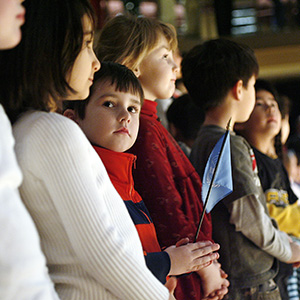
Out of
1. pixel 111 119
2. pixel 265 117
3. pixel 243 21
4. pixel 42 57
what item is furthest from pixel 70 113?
pixel 243 21

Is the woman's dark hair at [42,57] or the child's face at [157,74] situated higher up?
the woman's dark hair at [42,57]

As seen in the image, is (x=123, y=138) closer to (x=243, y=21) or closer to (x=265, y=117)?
(x=265, y=117)

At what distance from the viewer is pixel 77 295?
3.17 feet

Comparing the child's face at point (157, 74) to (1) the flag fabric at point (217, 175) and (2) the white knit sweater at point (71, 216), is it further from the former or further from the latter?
(2) the white knit sweater at point (71, 216)

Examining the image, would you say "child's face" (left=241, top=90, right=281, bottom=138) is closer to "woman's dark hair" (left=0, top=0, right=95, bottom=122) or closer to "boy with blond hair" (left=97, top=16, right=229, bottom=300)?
"boy with blond hair" (left=97, top=16, right=229, bottom=300)

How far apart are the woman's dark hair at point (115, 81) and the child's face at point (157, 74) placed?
0.84ft

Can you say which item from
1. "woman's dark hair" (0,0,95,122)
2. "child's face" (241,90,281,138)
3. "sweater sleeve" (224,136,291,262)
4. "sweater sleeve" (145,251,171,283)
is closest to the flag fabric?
"sweater sleeve" (145,251,171,283)

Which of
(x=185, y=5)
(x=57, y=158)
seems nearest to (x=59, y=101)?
(x=57, y=158)

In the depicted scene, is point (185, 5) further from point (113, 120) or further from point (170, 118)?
point (113, 120)

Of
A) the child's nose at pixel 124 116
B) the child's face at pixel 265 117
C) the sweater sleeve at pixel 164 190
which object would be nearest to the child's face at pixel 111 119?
the child's nose at pixel 124 116

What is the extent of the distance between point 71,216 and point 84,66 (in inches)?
15.1

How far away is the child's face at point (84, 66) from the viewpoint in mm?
1103

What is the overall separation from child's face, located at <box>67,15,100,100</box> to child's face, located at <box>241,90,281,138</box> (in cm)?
136

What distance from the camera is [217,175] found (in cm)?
141
